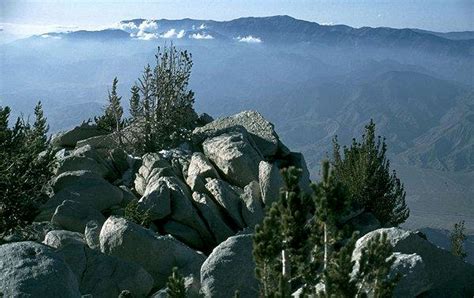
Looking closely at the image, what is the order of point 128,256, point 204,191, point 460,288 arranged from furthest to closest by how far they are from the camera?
point 204,191 < point 128,256 < point 460,288

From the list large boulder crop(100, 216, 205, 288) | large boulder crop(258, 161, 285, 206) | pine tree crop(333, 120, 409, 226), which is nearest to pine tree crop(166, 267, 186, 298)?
large boulder crop(100, 216, 205, 288)

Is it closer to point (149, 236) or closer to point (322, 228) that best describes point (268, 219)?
point (322, 228)

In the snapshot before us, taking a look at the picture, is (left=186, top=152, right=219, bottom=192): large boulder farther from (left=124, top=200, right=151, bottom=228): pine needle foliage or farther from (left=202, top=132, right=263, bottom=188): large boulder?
(left=124, top=200, right=151, bottom=228): pine needle foliage

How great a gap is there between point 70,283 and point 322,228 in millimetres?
7218

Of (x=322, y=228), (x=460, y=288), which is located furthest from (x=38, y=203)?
(x=322, y=228)

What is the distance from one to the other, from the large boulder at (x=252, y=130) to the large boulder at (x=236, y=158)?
1960 mm

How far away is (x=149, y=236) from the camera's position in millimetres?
20969

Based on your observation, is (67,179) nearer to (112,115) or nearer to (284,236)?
(112,115)

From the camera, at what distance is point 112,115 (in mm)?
37406

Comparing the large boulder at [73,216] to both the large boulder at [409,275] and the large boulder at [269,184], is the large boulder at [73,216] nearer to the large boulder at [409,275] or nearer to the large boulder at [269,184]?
the large boulder at [269,184]

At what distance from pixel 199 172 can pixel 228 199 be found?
220 cm

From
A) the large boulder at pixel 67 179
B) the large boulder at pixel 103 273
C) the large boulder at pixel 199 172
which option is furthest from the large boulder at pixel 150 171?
the large boulder at pixel 103 273

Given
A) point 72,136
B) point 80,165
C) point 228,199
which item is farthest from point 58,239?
point 72,136

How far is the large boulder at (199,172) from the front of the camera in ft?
90.1
